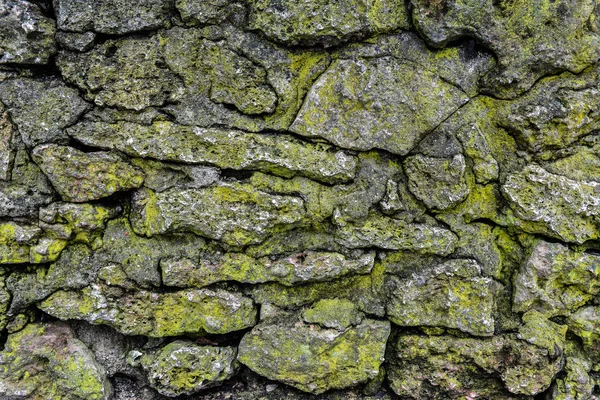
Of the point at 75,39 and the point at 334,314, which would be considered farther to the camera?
the point at 334,314

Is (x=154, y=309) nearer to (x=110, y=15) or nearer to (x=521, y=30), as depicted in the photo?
(x=110, y=15)

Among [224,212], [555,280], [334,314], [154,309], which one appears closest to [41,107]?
[224,212]

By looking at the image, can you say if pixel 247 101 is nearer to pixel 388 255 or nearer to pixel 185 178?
pixel 185 178

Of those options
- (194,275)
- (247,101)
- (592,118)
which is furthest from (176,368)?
(592,118)

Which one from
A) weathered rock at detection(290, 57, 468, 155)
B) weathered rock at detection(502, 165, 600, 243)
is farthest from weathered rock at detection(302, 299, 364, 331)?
weathered rock at detection(502, 165, 600, 243)

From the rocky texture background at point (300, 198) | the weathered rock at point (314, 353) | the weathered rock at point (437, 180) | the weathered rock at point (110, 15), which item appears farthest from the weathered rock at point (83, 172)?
the weathered rock at point (437, 180)

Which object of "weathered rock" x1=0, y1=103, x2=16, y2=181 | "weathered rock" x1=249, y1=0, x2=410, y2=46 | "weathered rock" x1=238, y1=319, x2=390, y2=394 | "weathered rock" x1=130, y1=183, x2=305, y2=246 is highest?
"weathered rock" x1=249, y1=0, x2=410, y2=46

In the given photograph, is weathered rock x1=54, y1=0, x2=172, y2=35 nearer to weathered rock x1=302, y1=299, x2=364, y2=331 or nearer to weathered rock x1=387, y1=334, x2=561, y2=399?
weathered rock x1=302, y1=299, x2=364, y2=331
